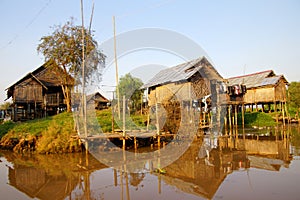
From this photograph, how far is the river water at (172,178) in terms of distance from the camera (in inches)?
258

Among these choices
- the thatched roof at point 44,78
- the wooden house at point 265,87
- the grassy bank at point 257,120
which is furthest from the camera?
the wooden house at point 265,87

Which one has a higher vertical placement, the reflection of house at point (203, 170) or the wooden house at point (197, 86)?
the wooden house at point (197, 86)

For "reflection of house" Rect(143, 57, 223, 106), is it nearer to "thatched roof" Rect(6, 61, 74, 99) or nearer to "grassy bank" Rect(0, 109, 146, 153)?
"grassy bank" Rect(0, 109, 146, 153)

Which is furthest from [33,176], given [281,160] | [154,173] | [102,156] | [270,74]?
[270,74]


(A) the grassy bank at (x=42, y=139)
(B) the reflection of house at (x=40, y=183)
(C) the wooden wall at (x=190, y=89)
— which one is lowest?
(B) the reflection of house at (x=40, y=183)

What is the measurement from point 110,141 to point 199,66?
860 cm

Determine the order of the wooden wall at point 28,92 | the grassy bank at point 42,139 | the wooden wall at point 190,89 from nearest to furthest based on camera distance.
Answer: the grassy bank at point 42,139
the wooden wall at point 190,89
the wooden wall at point 28,92

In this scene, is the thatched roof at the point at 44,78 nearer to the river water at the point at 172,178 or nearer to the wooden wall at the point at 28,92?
the wooden wall at the point at 28,92

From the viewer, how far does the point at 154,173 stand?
8641 millimetres

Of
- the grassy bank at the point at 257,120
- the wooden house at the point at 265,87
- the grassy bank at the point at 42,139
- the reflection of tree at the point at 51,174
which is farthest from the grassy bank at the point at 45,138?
the wooden house at the point at 265,87

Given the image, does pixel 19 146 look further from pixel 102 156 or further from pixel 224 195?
pixel 224 195

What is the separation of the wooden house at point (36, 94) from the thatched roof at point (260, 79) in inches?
736

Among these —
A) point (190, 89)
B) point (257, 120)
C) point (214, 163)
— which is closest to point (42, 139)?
point (214, 163)

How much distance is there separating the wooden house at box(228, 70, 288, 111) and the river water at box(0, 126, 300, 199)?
1611cm
